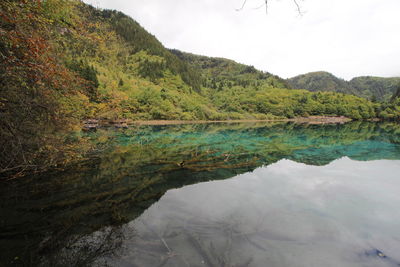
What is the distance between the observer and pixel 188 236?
5.57m

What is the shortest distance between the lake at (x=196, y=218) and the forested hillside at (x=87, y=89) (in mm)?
1884

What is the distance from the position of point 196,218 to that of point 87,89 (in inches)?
507

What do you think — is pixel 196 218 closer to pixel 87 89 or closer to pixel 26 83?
pixel 26 83

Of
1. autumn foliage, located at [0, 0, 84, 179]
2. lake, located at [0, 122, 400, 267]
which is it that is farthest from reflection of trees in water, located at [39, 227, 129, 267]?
autumn foliage, located at [0, 0, 84, 179]

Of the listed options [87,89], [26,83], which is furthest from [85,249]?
[87,89]

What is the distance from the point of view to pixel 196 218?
22.0ft

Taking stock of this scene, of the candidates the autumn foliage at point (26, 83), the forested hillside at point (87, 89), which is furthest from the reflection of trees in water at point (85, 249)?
the forested hillside at point (87, 89)

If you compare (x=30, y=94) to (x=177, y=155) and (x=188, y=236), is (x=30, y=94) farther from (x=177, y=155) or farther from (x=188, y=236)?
(x=177, y=155)

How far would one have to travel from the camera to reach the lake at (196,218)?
4.82m

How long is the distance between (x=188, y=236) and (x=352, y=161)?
16.0 meters

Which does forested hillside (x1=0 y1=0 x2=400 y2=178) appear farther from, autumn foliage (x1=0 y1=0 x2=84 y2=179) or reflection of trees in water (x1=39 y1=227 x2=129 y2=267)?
reflection of trees in water (x1=39 y1=227 x2=129 y2=267)

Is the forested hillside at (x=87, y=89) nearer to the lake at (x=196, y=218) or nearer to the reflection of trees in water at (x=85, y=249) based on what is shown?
the lake at (x=196, y=218)

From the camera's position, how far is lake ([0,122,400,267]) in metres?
4.82

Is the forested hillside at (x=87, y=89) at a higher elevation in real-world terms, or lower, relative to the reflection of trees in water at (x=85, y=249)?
higher
